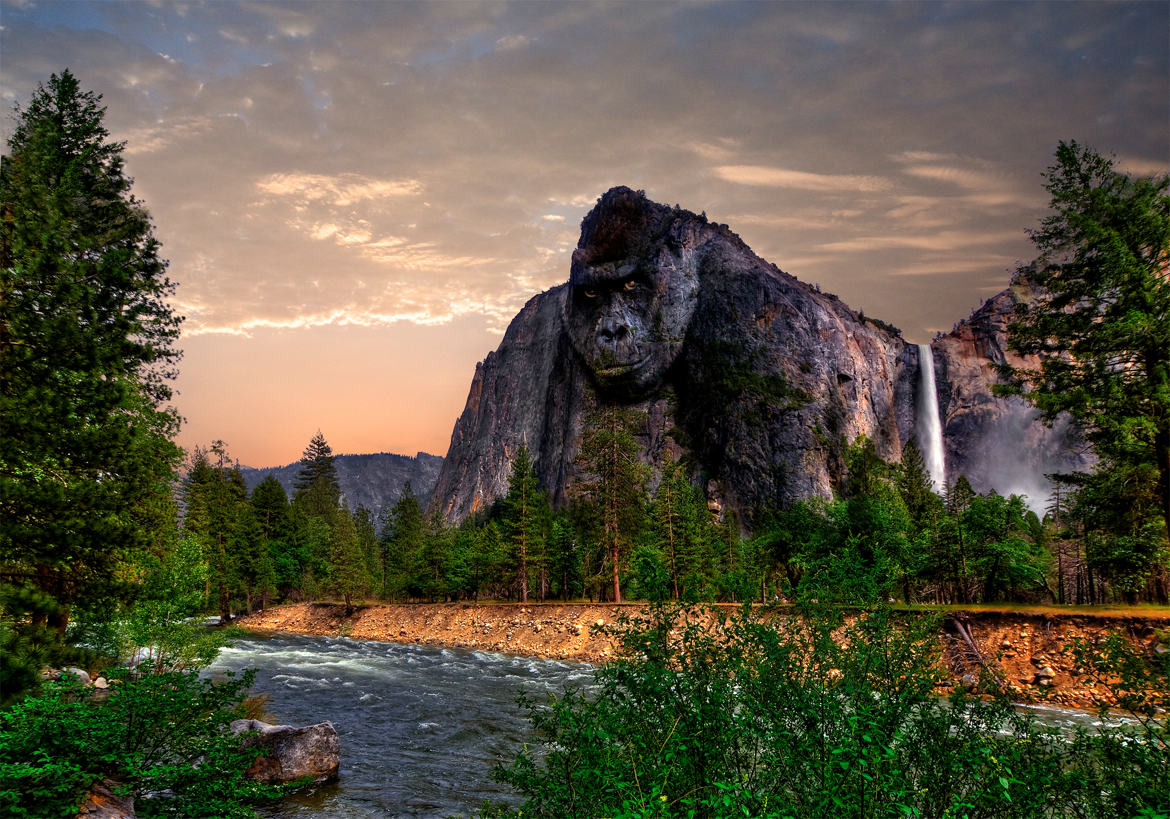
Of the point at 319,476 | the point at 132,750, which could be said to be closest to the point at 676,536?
the point at 132,750

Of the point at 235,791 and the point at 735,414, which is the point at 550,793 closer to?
the point at 235,791

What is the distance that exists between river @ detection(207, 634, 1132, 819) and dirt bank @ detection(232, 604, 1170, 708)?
2.18 metres

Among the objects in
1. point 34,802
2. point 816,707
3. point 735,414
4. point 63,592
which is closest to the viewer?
point 816,707

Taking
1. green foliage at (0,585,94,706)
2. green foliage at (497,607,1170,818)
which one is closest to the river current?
green foliage at (497,607,1170,818)

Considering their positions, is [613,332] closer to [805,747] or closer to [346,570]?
[346,570]

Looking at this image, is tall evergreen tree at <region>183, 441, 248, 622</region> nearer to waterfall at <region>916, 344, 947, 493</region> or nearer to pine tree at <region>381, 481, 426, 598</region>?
pine tree at <region>381, 481, 426, 598</region>

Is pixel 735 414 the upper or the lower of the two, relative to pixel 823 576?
upper

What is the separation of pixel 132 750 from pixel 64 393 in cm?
989

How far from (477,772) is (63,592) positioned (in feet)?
40.2

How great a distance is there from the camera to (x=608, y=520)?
4775 cm

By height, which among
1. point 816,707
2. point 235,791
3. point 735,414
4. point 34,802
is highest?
point 735,414

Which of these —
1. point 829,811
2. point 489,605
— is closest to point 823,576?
point 829,811

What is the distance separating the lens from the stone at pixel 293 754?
48.2 feet

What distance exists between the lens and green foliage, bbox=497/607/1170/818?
5508 millimetres
